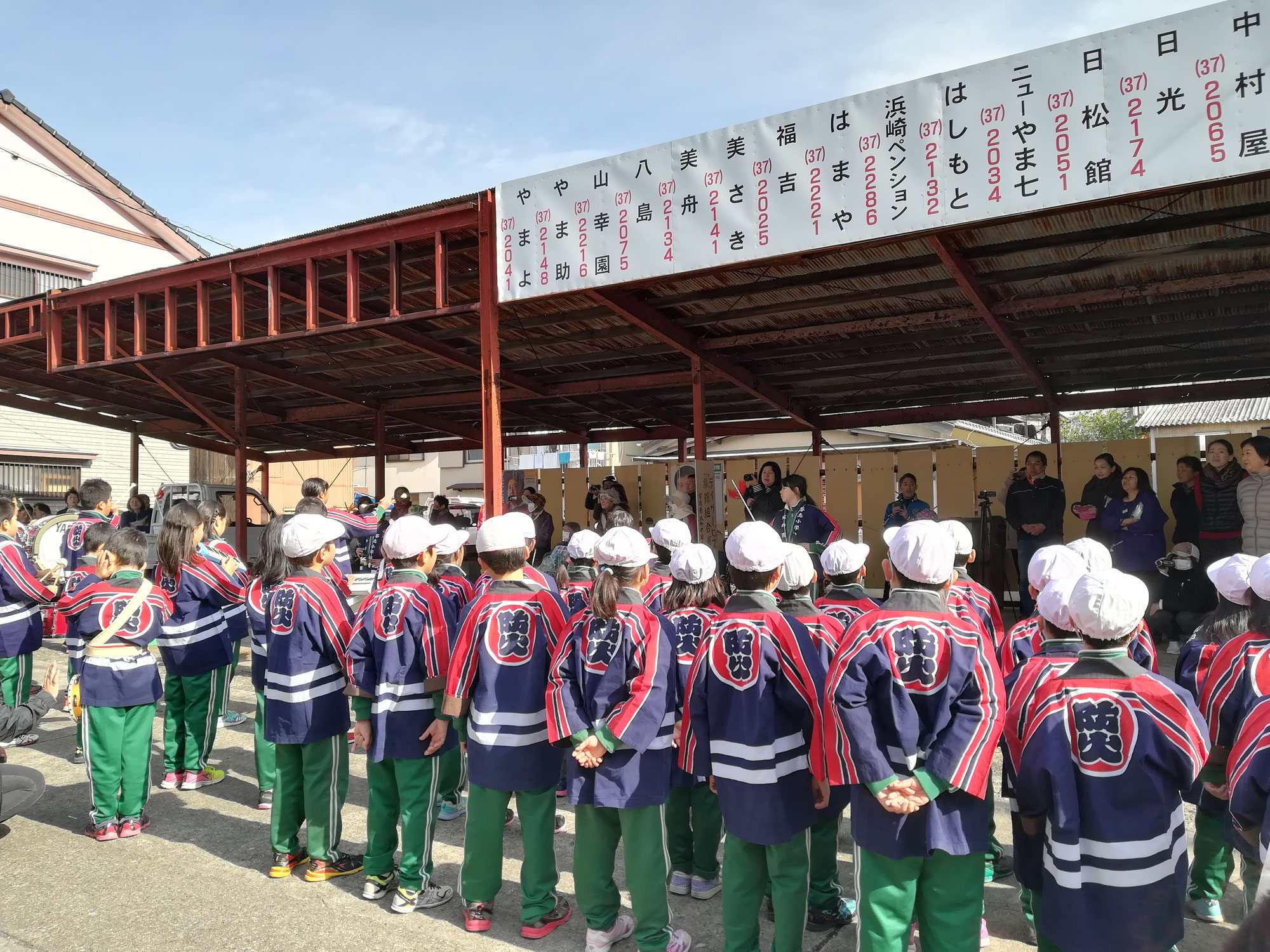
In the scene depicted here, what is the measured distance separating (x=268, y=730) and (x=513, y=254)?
3993mm

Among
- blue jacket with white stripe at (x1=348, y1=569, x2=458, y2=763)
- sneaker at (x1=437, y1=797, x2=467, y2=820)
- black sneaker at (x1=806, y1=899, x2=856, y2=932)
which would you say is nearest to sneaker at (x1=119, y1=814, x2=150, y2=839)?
sneaker at (x1=437, y1=797, x2=467, y2=820)

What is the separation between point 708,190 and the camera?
577 centimetres

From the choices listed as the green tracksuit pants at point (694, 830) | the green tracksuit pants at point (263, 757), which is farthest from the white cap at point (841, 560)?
the green tracksuit pants at point (263, 757)

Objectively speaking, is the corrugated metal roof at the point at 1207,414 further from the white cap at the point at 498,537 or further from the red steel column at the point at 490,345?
the white cap at the point at 498,537

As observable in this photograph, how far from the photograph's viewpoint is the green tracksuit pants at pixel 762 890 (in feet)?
9.91

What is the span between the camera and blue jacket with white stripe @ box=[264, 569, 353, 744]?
4.05 m

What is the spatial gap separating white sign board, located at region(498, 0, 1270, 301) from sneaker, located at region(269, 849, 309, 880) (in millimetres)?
4118

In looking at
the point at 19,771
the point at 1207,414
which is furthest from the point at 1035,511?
the point at 1207,414

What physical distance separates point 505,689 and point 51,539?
22.2 ft

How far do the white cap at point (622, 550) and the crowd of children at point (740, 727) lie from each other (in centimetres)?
1

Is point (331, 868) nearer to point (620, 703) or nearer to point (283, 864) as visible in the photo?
point (283, 864)

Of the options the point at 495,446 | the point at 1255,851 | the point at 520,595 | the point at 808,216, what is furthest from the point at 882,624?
the point at 495,446

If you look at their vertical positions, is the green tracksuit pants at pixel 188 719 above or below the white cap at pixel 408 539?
below

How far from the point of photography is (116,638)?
461cm
